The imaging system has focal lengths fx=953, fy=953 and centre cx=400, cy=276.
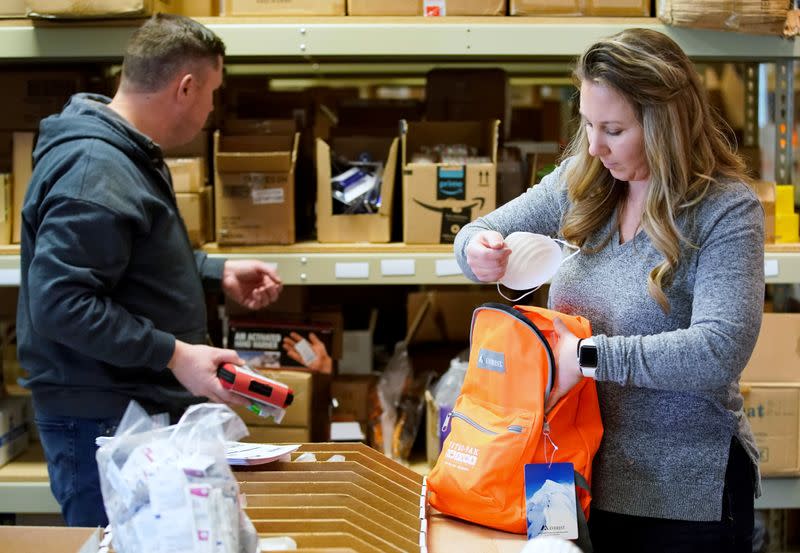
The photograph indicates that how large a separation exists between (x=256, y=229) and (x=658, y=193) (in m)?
1.46

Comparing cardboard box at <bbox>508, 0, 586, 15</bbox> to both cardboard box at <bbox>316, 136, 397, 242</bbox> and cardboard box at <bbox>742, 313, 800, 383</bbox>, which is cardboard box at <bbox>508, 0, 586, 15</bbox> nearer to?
cardboard box at <bbox>316, 136, 397, 242</bbox>

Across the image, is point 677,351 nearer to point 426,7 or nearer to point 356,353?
point 426,7

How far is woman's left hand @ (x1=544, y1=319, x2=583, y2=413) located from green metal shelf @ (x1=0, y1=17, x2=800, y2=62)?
1318 millimetres

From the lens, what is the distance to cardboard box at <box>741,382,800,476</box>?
9.16 ft

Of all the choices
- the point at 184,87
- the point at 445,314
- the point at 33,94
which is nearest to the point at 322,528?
the point at 184,87

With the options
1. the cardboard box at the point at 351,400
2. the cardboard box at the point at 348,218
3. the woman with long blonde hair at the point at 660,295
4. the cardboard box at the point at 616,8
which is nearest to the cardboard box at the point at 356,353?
the cardboard box at the point at 351,400

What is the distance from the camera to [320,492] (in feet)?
5.01

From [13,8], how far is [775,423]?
2.54m

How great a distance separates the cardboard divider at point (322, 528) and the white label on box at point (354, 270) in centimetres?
138

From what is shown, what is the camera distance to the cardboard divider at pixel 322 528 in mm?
1422

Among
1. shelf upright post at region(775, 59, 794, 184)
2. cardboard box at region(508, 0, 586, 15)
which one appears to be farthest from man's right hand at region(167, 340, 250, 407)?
shelf upright post at region(775, 59, 794, 184)

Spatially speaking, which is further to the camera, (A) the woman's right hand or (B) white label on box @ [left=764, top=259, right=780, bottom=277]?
A: (B) white label on box @ [left=764, top=259, right=780, bottom=277]

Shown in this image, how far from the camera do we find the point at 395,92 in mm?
6918

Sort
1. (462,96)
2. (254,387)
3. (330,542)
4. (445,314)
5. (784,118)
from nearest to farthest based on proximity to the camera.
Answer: (330,542)
(254,387)
(784,118)
(462,96)
(445,314)
